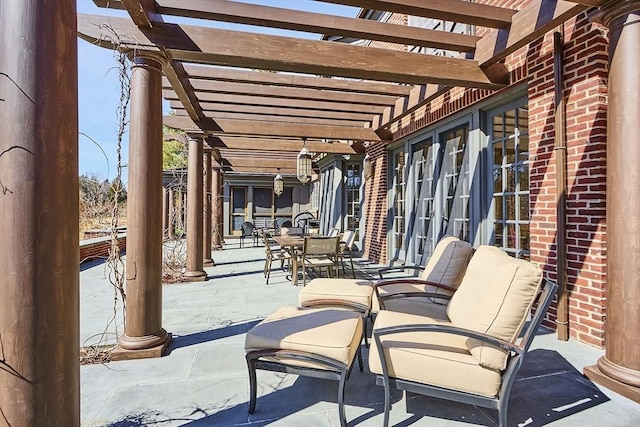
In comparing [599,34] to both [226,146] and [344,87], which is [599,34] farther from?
[226,146]

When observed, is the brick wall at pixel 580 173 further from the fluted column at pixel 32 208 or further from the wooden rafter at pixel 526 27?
the fluted column at pixel 32 208

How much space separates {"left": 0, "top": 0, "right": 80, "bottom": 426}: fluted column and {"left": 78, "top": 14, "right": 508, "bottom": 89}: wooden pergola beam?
170cm

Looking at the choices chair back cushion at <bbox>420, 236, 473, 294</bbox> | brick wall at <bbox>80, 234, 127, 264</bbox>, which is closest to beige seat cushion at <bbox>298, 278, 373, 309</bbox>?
chair back cushion at <bbox>420, 236, 473, 294</bbox>

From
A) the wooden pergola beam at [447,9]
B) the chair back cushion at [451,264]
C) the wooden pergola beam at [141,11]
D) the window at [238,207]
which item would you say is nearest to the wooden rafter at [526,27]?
the wooden pergola beam at [447,9]

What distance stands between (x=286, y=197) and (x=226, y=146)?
8.45 m

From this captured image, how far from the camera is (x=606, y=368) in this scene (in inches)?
93.4

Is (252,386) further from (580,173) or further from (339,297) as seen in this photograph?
(580,173)

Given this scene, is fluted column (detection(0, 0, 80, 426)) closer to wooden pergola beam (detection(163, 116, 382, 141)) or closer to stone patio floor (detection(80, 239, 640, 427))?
stone patio floor (detection(80, 239, 640, 427))

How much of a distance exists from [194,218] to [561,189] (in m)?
5.20

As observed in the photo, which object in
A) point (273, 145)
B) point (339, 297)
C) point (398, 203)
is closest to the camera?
point (339, 297)

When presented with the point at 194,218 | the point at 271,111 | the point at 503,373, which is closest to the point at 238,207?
the point at 194,218

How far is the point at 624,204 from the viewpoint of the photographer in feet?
7.46

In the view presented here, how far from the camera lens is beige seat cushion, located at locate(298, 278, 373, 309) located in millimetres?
3102

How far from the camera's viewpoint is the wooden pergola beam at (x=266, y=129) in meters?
5.89
